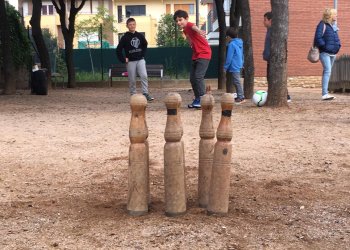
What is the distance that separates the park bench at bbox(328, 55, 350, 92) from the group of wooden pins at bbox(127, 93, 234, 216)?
566 inches

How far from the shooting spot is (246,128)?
24.8 ft

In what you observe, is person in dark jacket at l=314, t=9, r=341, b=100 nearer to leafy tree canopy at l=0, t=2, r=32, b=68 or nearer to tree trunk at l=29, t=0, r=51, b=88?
tree trunk at l=29, t=0, r=51, b=88

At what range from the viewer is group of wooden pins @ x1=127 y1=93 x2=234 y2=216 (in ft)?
11.0

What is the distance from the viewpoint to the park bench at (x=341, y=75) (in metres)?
16.9

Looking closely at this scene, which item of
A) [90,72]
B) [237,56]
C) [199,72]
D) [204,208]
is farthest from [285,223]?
[90,72]

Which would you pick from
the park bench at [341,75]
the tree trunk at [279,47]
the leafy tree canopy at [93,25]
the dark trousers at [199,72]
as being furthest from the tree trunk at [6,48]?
the leafy tree canopy at [93,25]

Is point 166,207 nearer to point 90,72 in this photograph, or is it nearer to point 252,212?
point 252,212

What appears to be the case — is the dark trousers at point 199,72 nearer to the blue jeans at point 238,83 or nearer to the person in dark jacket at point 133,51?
the blue jeans at point 238,83

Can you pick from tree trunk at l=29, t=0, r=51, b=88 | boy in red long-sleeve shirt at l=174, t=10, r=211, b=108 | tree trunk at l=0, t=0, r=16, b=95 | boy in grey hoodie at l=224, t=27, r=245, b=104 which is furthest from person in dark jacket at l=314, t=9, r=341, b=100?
tree trunk at l=29, t=0, r=51, b=88

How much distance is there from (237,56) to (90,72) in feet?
55.2

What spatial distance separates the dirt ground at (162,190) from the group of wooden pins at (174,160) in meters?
0.11

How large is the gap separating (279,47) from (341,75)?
8375 millimetres

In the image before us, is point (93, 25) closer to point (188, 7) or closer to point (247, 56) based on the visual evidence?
point (188, 7)

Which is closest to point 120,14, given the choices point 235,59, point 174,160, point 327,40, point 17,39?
point 17,39
